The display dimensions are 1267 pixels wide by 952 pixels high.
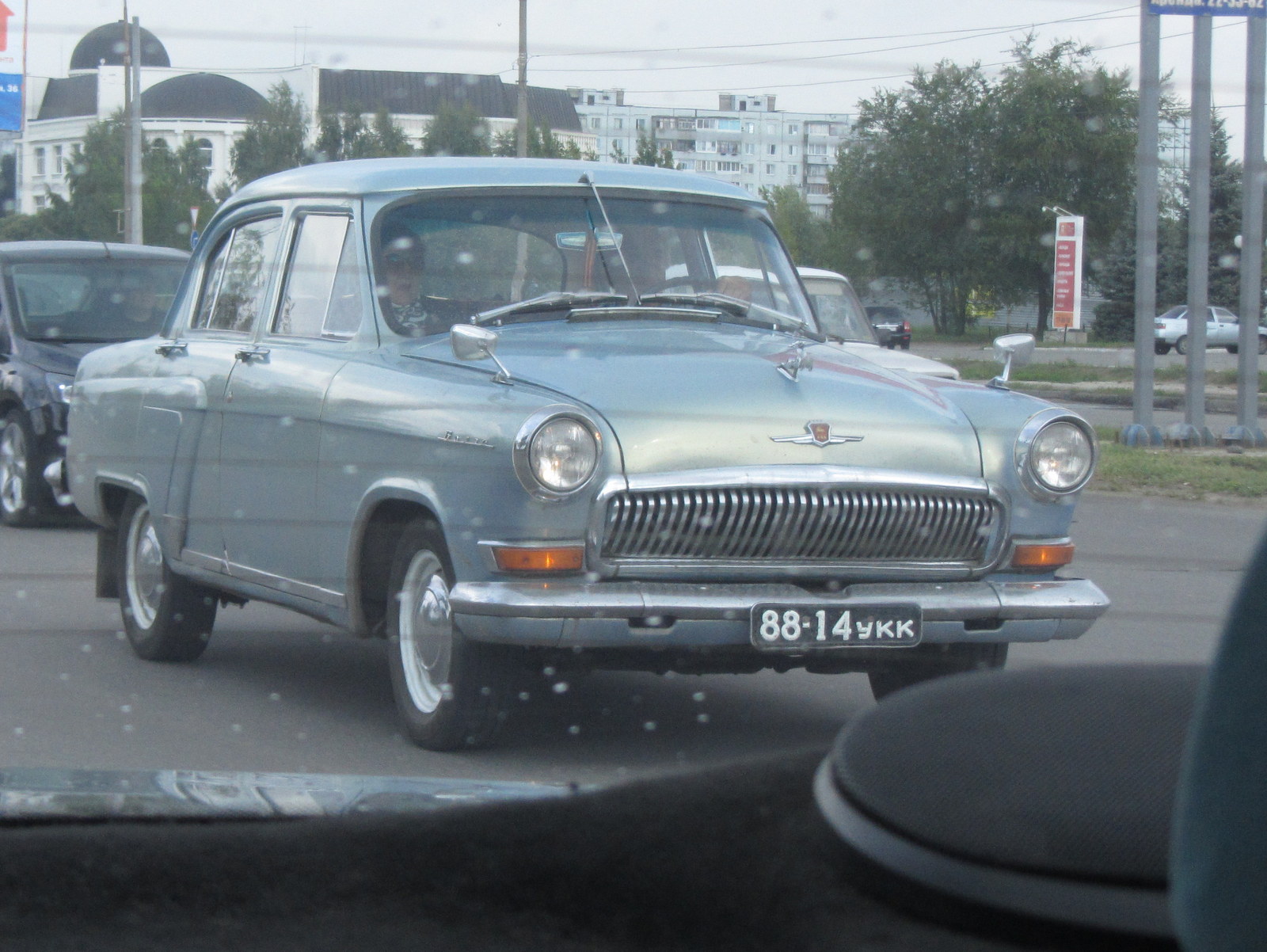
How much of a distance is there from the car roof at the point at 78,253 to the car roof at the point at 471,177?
591 cm

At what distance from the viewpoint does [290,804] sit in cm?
175

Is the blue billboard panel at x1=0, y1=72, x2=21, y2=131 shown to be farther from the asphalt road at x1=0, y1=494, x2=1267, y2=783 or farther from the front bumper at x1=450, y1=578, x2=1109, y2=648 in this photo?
the front bumper at x1=450, y1=578, x2=1109, y2=648

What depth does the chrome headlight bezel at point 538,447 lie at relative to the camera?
4.08 meters

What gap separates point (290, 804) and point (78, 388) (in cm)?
529

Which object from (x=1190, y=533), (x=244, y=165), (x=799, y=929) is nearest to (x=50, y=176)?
(x=244, y=165)

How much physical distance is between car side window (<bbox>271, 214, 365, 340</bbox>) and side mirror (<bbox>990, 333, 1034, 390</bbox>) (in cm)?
201

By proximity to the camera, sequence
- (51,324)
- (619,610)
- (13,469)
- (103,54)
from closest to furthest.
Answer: (619,610) → (13,469) → (51,324) → (103,54)

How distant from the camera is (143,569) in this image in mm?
6172

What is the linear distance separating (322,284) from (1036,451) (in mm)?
2312

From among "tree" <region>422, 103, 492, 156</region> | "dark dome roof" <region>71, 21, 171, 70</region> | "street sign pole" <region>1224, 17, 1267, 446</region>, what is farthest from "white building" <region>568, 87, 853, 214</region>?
"dark dome roof" <region>71, 21, 171, 70</region>

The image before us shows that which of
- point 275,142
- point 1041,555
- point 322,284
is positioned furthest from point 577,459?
point 275,142

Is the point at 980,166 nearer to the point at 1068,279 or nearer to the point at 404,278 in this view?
the point at 1068,279

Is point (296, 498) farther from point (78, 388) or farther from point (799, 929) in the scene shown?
point (799, 929)

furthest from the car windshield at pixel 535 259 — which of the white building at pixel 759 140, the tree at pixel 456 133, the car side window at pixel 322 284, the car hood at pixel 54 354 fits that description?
the tree at pixel 456 133
